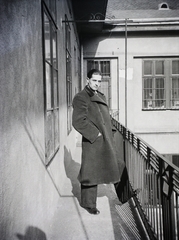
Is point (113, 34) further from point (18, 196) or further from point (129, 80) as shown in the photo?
point (18, 196)

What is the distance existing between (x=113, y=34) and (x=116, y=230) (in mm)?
11604

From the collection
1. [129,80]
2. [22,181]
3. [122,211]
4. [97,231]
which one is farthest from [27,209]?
[129,80]

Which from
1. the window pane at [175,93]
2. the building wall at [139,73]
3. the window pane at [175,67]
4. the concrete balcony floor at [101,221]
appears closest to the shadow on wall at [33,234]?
the concrete balcony floor at [101,221]

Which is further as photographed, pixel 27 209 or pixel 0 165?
pixel 27 209

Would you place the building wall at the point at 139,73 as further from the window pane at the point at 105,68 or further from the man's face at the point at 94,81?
the man's face at the point at 94,81

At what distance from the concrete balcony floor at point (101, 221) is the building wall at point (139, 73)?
371 inches

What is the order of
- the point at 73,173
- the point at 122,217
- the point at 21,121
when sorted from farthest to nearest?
the point at 73,173 → the point at 122,217 → the point at 21,121

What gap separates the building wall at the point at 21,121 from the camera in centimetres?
147

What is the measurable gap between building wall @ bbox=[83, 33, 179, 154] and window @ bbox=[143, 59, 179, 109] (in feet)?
1.14

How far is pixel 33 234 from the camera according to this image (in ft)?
7.13

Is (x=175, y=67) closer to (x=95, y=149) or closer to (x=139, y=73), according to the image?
(x=139, y=73)

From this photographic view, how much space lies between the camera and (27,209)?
6.47 ft

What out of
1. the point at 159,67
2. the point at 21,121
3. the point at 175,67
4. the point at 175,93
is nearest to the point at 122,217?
the point at 21,121

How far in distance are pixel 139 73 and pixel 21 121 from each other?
12036 millimetres
